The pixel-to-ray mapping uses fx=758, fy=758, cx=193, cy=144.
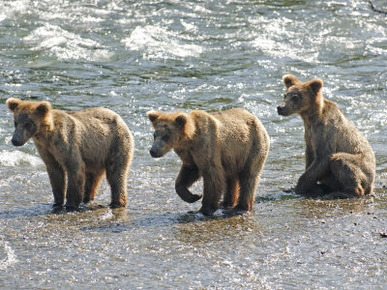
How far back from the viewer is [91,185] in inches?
329

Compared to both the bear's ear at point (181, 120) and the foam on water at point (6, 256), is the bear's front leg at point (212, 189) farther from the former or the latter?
the foam on water at point (6, 256)

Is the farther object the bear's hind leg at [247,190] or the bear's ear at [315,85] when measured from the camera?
the bear's ear at [315,85]

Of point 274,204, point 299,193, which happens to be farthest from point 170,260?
point 299,193

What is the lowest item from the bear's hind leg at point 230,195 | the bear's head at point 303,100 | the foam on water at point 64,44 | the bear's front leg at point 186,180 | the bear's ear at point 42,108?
the bear's hind leg at point 230,195

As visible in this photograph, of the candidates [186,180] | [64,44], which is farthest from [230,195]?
[64,44]

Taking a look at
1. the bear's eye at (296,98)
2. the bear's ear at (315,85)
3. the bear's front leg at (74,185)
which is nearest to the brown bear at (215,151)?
the bear's front leg at (74,185)

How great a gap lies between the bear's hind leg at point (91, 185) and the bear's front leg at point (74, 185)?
51cm

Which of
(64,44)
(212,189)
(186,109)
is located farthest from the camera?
(64,44)

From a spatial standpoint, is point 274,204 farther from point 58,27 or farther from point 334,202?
point 58,27

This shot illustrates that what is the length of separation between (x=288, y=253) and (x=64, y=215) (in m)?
2.40

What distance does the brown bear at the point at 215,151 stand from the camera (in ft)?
24.6

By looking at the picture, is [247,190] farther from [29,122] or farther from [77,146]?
[29,122]

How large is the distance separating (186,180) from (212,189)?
1.22 feet

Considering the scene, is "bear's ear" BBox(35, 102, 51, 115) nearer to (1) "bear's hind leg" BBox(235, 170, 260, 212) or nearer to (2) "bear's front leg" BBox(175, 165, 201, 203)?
(2) "bear's front leg" BBox(175, 165, 201, 203)
